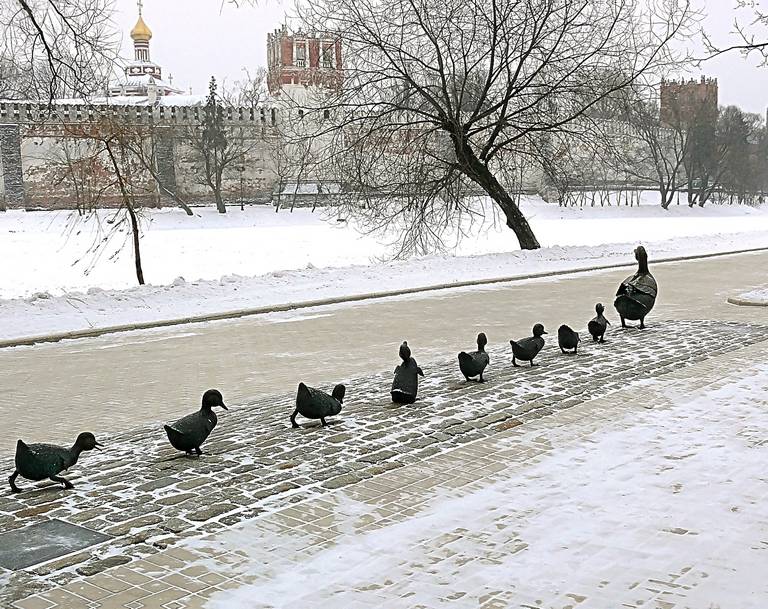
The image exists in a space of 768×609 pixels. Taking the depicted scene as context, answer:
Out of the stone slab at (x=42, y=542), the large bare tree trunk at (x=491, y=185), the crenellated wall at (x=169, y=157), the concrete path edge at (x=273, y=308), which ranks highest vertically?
the crenellated wall at (x=169, y=157)

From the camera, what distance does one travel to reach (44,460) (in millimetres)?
6395

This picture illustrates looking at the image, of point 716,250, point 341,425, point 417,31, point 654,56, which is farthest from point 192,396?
point 716,250

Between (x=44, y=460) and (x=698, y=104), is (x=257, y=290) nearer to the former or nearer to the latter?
(x=44, y=460)

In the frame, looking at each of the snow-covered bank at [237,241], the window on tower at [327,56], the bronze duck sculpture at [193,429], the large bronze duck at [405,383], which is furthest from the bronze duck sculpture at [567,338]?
the window on tower at [327,56]

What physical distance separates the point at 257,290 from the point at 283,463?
11.0 meters

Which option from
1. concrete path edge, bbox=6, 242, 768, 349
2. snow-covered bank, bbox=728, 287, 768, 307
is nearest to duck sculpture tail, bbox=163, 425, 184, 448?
concrete path edge, bbox=6, 242, 768, 349

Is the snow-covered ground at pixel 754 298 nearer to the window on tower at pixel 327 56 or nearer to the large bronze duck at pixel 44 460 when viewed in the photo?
the large bronze duck at pixel 44 460

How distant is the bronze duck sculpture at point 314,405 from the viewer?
7738mm

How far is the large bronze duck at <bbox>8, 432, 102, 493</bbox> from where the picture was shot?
6387 mm

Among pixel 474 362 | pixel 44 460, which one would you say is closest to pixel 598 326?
pixel 474 362

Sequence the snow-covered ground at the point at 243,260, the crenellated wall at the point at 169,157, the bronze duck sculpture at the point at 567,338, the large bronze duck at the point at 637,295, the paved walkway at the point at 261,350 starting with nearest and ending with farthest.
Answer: the paved walkway at the point at 261,350, the bronze duck sculpture at the point at 567,338, the large bronze duck at the point at 637,295, the snow-covered ground at the point at 243,260, the crenellated wall at the point at 169,157

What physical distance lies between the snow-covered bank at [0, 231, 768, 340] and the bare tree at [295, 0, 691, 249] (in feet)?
8.23

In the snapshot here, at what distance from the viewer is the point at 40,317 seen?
584 inches

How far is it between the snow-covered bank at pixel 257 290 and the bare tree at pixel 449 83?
2.51 meters
